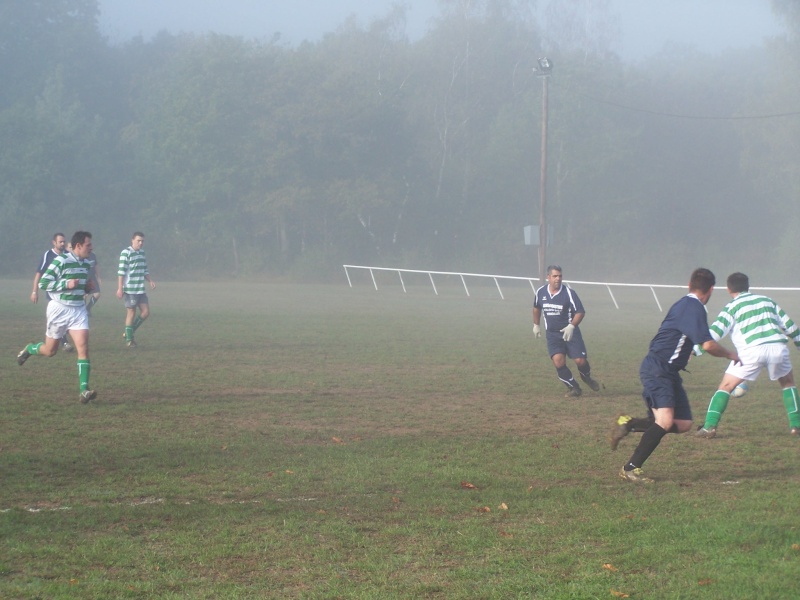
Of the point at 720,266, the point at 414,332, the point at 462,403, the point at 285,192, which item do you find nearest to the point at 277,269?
the point at 285,192

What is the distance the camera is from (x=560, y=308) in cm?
1196

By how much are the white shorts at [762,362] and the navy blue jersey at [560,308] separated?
3138mm

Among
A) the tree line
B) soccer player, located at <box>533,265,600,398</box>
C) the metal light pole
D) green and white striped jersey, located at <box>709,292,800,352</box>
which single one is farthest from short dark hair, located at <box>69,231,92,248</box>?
the tree line

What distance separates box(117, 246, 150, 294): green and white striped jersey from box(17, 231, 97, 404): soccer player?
5313 millimetres

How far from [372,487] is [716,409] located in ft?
12.2

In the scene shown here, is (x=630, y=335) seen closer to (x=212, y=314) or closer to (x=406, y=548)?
(x=212, y=314)

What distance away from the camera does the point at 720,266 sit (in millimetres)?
59594

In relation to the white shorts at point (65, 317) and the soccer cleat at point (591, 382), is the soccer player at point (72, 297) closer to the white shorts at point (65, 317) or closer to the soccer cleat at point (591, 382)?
the white shorts at point (65, 317)

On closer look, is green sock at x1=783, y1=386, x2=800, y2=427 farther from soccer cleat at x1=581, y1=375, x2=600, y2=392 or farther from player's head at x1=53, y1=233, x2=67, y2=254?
player's head at x1=53, y1=233, x2=67, y2=254

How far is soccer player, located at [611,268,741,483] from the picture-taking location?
23.1 ft

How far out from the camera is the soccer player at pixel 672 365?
7.03 m

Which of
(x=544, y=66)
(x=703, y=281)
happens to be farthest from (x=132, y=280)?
(x=544, y=66)

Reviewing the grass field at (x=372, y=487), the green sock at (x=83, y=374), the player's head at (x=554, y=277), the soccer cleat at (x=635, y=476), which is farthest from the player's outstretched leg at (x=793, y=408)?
the green sock at (x=83, y=374)

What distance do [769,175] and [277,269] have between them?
3052 cm
